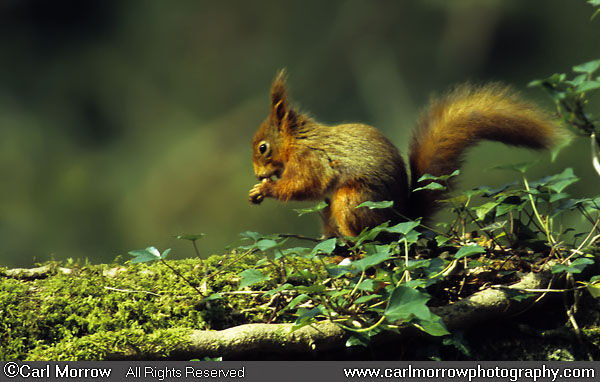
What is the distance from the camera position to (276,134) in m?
2.88

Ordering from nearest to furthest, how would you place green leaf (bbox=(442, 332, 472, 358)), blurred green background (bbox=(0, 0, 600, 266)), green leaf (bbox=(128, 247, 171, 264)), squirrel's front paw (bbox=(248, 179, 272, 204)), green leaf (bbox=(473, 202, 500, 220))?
green leaf (bbox=(442, 332, 472, 358))
green leaf (bbox=(128, 247, 171, 264))
green leaf (bbox=(473, 202, 500, 220))
squirrel's front paw (bbox=(248, 179, 272, 204))
blurred green background (bbox=(0, 0, 600, 266))

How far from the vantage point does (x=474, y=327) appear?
68.8 inches

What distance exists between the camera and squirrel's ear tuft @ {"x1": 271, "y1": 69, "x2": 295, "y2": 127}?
A: 2.85 metres

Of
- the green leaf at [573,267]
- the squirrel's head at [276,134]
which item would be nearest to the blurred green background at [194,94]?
A: the squirrel's head at [276,134]

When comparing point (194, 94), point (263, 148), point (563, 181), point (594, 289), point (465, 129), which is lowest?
point (594, 289)

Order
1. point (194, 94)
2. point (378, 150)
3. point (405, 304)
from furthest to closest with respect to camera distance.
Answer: point (194, 94) < point (378, 150) < point (405, 304)

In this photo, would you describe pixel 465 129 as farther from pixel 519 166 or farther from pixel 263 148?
pixel 263 148

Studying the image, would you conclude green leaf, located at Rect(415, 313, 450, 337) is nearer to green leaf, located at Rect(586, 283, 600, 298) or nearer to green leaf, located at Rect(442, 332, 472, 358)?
green leaf, located at Rect(442, 332, 472, 358)

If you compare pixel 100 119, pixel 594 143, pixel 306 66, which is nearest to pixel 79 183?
pixel 100 119

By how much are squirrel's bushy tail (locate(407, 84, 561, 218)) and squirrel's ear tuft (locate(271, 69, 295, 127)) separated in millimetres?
665

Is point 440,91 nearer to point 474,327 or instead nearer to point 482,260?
point 482,260

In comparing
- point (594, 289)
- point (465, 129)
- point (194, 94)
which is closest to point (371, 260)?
point (594, 289)

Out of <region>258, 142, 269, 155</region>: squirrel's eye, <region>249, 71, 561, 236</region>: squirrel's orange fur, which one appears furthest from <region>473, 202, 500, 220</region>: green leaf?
<region>258, 142, 269, 155</region>: squirrel's eye

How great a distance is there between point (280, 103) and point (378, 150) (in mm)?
600
